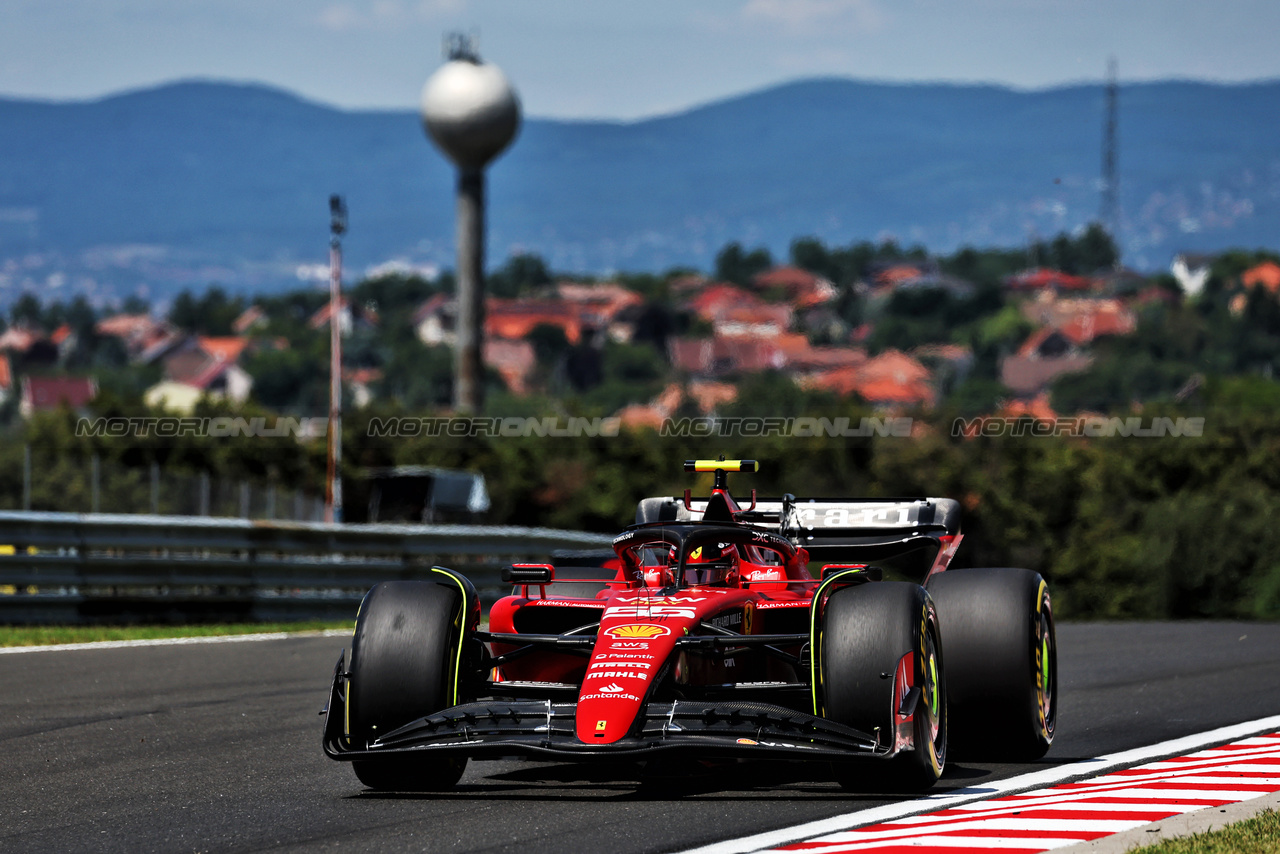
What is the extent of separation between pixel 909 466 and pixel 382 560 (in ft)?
200

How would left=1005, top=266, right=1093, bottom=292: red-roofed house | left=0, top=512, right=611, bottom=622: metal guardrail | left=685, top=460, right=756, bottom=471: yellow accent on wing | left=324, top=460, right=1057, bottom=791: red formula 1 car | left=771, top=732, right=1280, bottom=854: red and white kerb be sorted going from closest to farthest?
left=771, top=732, right=1280, bottom=854: red and white kerb, left=324, top=460, right=1057, bottom=791: red formula 1 car, left=685, top=460, right=756, bottom=471: yellow accent on wing, left=0, top=512, right=611, bottom=622: metal guardrail, left=1005, top=266, right=1093, bottom=292: red-roofed house

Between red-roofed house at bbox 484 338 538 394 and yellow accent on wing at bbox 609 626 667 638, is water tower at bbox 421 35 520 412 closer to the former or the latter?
yellow accent on wing at bbox 609 626 667 638

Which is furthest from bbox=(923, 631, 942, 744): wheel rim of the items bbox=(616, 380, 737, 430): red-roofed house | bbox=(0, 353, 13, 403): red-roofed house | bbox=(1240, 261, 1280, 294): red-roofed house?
bbox=(0, 353, 13, 403): red-roofed house

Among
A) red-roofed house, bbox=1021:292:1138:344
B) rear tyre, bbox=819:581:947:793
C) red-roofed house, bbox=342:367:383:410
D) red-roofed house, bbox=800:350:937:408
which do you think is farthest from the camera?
red-roofed house, bbox=342:367:383:410

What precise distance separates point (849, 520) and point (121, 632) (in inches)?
315

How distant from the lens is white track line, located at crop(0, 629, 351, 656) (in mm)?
15078

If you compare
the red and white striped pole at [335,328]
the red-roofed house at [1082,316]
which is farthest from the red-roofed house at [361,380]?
the red and white striped pole at [335,328]

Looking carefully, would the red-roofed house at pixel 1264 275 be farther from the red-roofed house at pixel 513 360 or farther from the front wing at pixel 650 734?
the front wing at pixel 650 734

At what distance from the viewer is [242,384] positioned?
575 ft

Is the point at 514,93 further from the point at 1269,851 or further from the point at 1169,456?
the point at 1269,851

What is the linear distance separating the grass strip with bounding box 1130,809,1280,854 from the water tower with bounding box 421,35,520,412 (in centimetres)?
7464

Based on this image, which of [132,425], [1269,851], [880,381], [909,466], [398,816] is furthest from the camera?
[880,381]

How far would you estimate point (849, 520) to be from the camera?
11.6 metres

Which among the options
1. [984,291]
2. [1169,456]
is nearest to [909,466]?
[1169,456]
